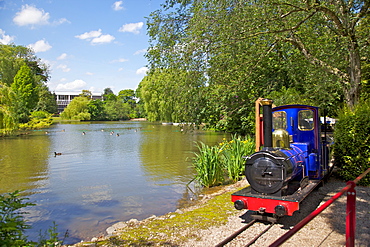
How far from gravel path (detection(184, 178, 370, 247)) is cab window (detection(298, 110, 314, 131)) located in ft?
5.47

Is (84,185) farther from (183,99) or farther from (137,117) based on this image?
(137,117)

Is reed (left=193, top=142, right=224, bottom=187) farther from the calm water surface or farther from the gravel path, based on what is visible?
the gravel path

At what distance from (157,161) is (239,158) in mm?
6777

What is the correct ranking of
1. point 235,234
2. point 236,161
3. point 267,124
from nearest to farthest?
point 235,234, point 267,124, point 236,161

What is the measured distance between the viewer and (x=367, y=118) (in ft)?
24.5

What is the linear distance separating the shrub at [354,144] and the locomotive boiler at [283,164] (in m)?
1.30

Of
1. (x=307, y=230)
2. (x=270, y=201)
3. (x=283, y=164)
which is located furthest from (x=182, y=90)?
(x=307, y=230)

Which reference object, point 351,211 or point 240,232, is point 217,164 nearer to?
point 240,232

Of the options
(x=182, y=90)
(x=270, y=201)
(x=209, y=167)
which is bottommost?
(x=209, y=167)

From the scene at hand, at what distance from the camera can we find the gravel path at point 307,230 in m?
4.46

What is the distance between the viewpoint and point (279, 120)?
276 inches

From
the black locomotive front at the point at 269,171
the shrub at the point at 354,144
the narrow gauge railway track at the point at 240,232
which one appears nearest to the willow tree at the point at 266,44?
the shrub at the point at 354,144

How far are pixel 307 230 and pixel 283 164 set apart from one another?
110 centimetres

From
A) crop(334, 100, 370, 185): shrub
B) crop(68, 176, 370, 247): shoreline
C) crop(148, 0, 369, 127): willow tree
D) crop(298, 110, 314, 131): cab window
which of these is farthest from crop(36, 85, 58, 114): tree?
crop(298, 110, 314, 131): cab window
